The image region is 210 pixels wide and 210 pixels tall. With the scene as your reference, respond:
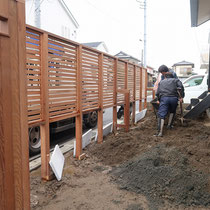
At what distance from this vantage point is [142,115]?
8211 millimetres

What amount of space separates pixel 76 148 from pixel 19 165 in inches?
95.8

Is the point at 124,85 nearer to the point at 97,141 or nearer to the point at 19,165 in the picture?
the point at 97,141

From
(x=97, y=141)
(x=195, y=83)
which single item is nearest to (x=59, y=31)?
(x=195, y=83)

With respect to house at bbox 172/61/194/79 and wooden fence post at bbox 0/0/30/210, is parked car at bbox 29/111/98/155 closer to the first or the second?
wooden fence post at bbox 0/0/30/210

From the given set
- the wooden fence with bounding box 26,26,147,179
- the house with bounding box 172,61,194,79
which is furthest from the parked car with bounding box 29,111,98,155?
the house with bounding box 172,61,194,79

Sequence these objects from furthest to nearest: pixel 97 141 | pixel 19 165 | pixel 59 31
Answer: pixel 59 31 → pixel 97 141 → pixel 19 165

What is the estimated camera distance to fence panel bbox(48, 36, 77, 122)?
10.1 feet

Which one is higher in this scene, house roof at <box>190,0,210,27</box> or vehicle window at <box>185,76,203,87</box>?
house roof at <box>190,0,210,27</box>

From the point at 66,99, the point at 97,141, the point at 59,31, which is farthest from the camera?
the point at 59,31

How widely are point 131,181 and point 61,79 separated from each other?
70.7 inches

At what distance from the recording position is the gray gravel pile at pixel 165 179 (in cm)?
258

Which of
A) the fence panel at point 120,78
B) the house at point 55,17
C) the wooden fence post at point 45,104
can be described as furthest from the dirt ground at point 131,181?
the house at point 55,17

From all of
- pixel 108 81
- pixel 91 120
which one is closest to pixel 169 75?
pixel 108 81

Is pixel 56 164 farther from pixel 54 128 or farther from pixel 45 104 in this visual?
pixel 54 128
